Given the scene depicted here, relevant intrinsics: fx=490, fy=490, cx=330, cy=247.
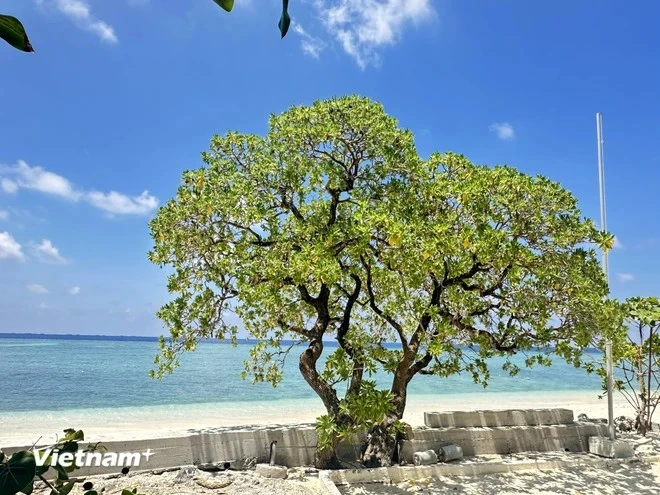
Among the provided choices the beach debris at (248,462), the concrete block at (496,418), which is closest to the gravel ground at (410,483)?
the beach debris at (248,462)

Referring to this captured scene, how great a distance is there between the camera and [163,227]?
7.02 m

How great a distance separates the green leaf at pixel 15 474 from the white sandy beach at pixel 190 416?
35.2ft

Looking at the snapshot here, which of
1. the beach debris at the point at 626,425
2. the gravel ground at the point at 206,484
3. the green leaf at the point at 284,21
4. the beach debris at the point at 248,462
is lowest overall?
the gravel ground at the point at 206,484

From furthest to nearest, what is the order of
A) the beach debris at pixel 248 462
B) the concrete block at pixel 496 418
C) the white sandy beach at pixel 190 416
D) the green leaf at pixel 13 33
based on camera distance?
the white sandy beach at pixel 190 416 → the concrete block at pixel 496 418 → the beach debris at pixel 248 462 → the green leaf at pixel 13 33

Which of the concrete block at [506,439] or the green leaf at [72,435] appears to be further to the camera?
the concrete block at [506,439]

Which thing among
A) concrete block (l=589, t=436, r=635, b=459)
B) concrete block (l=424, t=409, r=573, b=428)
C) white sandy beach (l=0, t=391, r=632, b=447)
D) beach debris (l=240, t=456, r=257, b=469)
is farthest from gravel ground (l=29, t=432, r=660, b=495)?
white sandy beach (l=0, t=391, r=632, b=447)

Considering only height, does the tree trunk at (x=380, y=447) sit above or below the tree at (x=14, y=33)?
below

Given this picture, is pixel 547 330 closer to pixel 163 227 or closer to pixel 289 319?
pixel 289 319

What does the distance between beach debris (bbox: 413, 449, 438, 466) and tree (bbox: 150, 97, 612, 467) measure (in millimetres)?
461

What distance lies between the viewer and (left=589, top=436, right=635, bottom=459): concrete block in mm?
8391

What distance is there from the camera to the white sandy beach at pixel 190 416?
39.4 feet

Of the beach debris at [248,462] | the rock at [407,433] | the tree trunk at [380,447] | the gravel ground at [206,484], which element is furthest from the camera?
the rock at [407,433]

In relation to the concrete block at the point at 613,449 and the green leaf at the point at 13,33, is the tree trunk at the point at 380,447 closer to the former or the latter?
the concrete block at the point at 613,449

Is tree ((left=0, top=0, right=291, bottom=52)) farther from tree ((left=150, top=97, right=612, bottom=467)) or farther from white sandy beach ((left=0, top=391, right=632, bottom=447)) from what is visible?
white sandy beach ((left=0, top=391, right=632, bottom=447))
